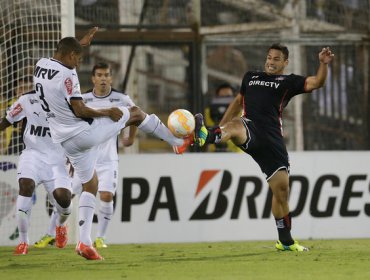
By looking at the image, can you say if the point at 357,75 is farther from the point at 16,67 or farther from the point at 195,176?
the point at 16,67

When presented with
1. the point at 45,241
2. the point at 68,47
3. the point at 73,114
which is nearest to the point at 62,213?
the point at 45,241

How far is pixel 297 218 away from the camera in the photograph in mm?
14219

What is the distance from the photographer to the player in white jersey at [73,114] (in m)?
9.48

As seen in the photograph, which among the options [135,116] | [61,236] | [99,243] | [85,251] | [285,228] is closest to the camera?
[85,251]

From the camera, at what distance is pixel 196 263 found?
958 centimetres

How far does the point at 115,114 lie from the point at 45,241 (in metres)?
3.75

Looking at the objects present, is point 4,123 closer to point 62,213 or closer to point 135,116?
point 62,213

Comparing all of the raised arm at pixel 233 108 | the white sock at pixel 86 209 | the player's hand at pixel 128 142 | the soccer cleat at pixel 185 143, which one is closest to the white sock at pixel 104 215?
the player's hand at pixel 128 142

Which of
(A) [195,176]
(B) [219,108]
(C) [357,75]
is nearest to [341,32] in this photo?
(C) [357,75]

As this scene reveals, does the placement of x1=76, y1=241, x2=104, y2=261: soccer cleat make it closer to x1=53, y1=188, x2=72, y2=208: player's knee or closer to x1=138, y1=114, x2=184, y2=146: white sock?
x1=138, y1=114, x2=184, y2=146: white sock

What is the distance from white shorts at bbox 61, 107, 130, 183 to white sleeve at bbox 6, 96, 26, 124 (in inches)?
87.9

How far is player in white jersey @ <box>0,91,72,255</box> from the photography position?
11.7m

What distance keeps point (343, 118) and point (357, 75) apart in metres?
0.68

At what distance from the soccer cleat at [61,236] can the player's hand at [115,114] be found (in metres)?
3.09
